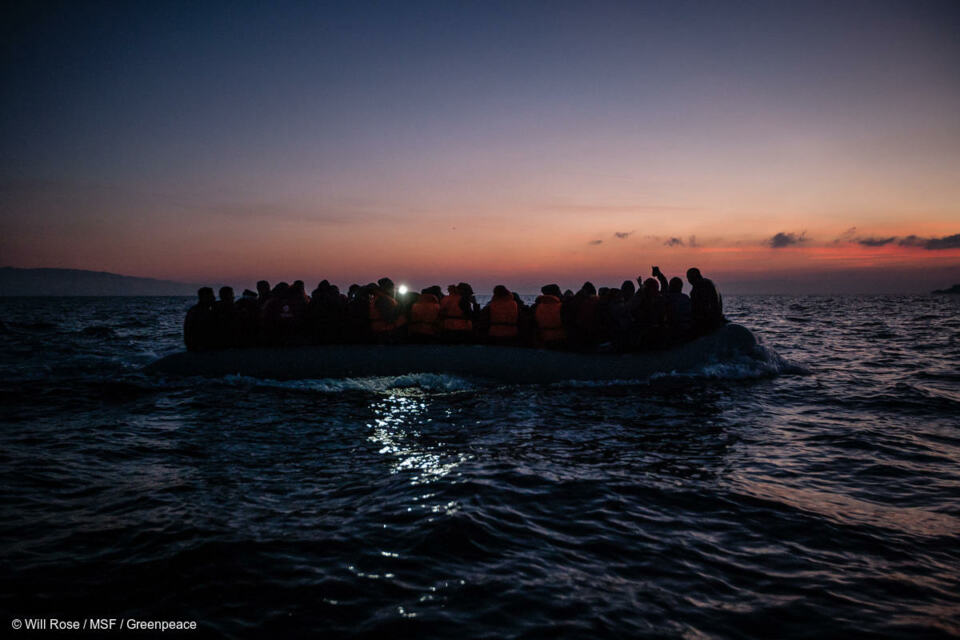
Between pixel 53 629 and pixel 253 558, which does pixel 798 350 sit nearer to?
pixel 253 558

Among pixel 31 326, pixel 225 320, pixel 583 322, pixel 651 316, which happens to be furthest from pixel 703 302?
pixel 31 326

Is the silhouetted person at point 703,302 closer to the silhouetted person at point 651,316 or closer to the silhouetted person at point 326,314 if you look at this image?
the silhouetted person at point 651,316

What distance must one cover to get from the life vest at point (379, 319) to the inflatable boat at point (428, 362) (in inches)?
20.6

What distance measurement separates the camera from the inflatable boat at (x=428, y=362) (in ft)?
45.8

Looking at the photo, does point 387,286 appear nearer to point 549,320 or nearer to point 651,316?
point 549,320

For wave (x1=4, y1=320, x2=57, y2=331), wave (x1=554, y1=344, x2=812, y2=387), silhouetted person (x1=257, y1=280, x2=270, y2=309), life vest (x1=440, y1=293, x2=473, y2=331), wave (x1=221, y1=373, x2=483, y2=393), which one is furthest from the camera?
wave (x1=4, y1=320, x2=57, y2=331)

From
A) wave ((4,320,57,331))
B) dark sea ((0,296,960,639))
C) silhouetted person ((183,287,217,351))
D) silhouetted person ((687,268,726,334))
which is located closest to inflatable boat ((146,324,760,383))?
silhouetted person ((183,287,217,351))

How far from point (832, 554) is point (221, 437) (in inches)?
361

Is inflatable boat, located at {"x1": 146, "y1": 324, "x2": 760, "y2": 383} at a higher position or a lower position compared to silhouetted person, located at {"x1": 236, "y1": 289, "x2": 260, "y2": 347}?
lower

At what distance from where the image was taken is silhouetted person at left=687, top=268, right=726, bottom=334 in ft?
49.3

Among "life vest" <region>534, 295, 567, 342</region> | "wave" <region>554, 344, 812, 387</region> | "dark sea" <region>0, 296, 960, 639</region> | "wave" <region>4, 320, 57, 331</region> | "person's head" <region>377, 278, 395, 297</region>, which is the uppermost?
"person's head" <region>377, 278, 395, 297</region>

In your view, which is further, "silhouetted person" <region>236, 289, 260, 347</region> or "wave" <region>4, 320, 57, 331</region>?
"wave" <region>4, 320, 57, 331</region>

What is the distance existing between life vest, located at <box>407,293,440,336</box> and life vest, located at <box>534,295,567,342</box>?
2974 millimetres

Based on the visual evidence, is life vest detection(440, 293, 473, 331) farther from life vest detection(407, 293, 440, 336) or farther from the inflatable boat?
the inflatable boat
